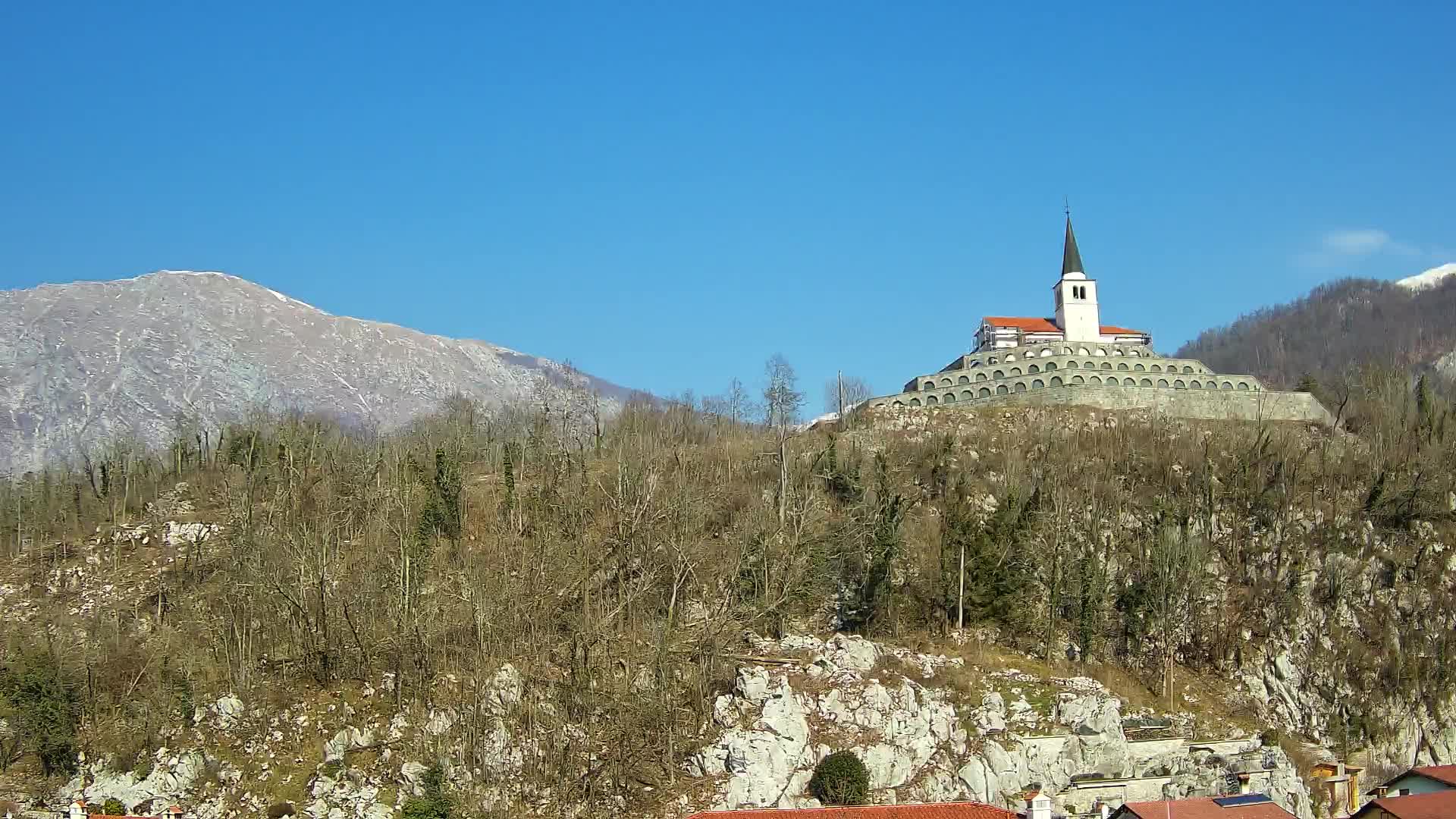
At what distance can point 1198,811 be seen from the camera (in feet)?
125

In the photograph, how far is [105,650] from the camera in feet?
180

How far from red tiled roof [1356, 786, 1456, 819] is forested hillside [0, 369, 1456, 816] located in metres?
16.9

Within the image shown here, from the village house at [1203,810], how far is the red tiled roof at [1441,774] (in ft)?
27.3

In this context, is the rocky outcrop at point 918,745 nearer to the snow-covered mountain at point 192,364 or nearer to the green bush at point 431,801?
the green bush at point 431,801

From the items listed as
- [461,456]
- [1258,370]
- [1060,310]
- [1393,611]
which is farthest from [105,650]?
[1258,370]

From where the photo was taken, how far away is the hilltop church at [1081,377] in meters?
81.8

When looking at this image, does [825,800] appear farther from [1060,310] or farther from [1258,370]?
[1258,370]

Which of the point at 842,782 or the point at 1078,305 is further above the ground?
the point at 1078,305

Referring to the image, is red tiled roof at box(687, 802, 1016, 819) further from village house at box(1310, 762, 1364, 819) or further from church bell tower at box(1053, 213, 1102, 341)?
church bell tower at box(1053, 213, 1102, 341)

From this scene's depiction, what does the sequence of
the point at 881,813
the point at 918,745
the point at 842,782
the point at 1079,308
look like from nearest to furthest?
the point at 881,813, the point at 842,782, the point at 918,745, the point at 1079,308

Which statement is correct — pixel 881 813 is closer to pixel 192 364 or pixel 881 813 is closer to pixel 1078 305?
pixel 1078 305

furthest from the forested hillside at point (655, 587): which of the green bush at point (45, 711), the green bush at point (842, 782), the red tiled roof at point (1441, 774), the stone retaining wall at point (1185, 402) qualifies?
the red tiled roof at point (1441, 774)

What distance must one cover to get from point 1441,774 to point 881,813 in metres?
18.5

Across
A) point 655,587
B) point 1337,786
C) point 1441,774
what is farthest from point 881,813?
point 1337,786
